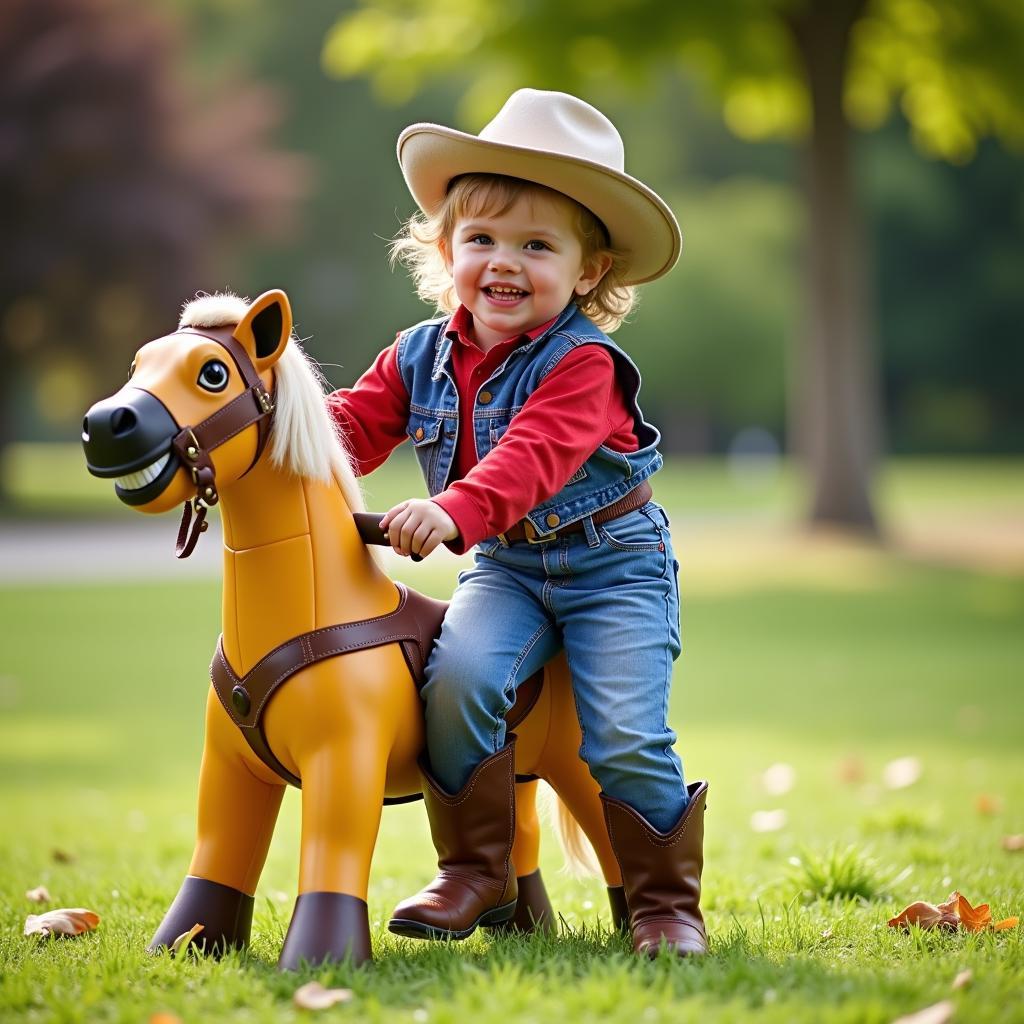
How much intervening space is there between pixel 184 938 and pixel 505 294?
1.71 m

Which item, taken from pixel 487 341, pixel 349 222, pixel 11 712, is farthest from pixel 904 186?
pixel 487 341

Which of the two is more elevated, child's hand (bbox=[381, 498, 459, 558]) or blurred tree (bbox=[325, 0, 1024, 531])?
blurred tree (bbox=[325, 0, 1024, 531])

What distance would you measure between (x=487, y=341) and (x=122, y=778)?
4682 mm

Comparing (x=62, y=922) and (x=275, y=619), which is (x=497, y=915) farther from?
(x=62, y=922)

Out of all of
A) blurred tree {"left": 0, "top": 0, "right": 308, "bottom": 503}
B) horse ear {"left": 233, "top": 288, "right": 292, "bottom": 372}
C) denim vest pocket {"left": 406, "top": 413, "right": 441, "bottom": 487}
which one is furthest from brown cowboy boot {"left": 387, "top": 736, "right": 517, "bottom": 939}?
blurred tree {"left": 0, "top": 0, "right": 308, "bottom": 503}

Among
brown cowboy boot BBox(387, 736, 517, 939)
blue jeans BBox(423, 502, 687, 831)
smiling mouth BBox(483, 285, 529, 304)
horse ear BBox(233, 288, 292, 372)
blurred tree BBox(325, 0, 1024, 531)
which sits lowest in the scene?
brown cowboy boot BBox(387, 736, 517, 939)

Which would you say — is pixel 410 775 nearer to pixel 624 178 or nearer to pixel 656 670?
pixel 656 670

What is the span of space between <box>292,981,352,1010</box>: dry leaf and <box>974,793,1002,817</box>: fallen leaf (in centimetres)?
355

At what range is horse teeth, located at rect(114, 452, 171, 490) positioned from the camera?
300cm

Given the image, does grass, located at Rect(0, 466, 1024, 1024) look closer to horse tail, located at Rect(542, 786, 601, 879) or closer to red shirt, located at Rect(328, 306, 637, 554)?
horse tail, located at Rect(542, 786, 601, 879)

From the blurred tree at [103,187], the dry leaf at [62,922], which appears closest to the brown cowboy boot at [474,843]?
the dry leaf at [62,922]

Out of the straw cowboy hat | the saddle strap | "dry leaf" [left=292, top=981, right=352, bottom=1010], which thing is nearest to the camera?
"dry leaf" [left=292, top=981, right=352, bottom=1010]

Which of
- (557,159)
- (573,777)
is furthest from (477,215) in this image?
(573,777)

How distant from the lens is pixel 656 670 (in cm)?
347
